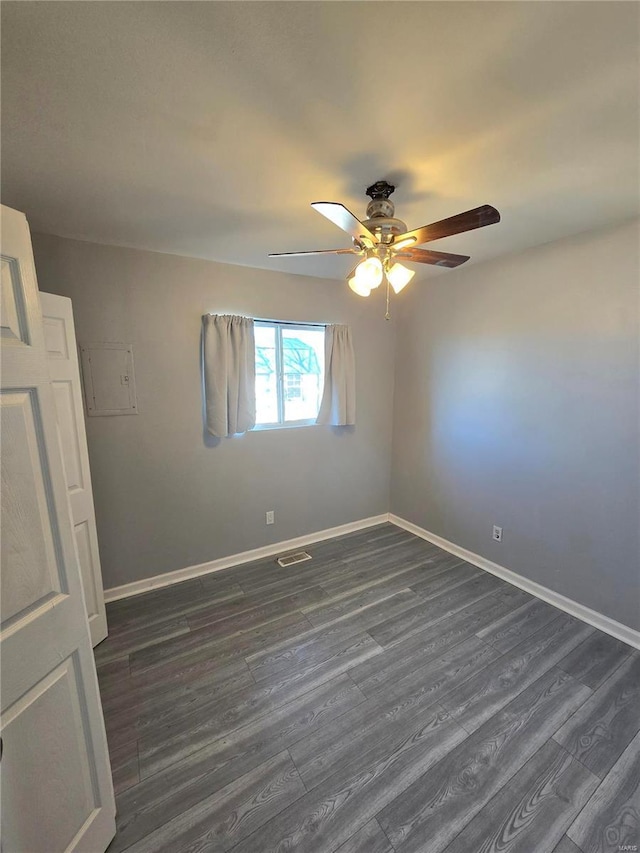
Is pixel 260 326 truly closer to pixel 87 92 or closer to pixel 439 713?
pixel 87 92

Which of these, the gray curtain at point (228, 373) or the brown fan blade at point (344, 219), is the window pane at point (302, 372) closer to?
the gray curtain at point (228, 373)

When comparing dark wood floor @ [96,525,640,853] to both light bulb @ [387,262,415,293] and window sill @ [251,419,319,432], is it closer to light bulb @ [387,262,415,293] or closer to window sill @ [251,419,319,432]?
window sill @ [251,419,319,432]

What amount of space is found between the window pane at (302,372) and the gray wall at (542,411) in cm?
98

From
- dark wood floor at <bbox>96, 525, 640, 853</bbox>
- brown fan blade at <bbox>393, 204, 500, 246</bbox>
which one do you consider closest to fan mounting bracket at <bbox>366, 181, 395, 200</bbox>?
brown fan blade at <bbox>393, 204, 500, 246</bbox>

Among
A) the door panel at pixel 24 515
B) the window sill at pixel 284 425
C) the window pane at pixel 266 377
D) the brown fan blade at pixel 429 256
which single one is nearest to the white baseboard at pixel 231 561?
the window sill at pixel 284 425

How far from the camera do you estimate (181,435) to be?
103 inches

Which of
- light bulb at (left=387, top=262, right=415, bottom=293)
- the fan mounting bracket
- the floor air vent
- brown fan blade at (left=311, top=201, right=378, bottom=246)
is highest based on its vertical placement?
the fan mounting bracket

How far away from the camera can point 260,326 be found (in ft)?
9.53

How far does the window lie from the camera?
117 inches

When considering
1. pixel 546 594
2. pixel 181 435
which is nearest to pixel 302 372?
pixel 181 435

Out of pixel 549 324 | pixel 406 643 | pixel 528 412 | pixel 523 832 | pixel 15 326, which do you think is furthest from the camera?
pixel 528 412

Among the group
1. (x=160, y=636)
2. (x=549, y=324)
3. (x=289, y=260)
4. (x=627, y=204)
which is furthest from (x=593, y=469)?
(x=160, y=636)

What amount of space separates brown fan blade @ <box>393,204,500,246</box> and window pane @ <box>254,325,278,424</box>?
163 centimetres

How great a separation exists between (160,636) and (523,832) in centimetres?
199
